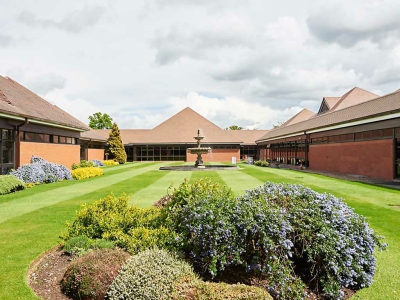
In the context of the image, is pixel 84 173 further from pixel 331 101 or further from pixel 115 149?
pixel 331 101

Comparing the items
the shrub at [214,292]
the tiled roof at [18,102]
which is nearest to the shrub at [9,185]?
the tiled roof at [18,102]

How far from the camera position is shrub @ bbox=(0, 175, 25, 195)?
14.5 m

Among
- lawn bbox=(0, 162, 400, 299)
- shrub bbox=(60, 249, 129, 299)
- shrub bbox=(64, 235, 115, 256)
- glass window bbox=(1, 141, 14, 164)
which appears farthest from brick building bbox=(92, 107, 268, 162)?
shrub bbox=(60, 249, 129, 299)

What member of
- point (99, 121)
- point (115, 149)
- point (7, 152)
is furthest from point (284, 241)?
point (99, 121)

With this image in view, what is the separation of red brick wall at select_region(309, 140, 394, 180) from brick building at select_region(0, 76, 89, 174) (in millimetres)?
22075

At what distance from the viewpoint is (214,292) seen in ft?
12.3

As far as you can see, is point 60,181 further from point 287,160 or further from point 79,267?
point 287,160

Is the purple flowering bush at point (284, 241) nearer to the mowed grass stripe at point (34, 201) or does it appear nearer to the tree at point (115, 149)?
the mowed grass stripe at point (34, 201)

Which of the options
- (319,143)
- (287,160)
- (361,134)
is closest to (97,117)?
(287,160)

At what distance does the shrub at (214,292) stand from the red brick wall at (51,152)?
19472 millimetres

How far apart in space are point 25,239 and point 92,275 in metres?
3.72

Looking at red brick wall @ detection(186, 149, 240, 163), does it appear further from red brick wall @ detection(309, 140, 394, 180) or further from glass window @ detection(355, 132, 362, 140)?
glass window @ detection(355, 132, 362, 140)

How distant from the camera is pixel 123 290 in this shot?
13.7ft

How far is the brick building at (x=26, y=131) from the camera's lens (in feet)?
60.3
